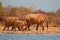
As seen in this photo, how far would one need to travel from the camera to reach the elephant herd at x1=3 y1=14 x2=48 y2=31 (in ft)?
15.6

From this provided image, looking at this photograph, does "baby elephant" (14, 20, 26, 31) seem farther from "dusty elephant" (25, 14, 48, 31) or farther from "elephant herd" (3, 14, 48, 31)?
"dusty elephant" (25, 14, 48, 31)

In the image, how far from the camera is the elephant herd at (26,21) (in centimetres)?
477

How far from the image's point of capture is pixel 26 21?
481 centimetres

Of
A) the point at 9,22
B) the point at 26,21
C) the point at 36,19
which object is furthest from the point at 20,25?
the point at 36,19

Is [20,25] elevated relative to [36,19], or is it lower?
lower

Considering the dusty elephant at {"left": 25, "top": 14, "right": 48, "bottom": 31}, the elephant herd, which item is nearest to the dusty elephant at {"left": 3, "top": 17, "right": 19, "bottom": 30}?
the elephant herd

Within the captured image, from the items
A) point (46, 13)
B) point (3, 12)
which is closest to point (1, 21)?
point (3, 12)

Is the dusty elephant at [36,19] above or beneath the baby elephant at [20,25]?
above

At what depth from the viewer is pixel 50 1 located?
15.6 ft

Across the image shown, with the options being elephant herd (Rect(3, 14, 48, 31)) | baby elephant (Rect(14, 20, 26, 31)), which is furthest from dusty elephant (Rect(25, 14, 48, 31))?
baby elephant (Rect(14, 20, 26, 31))

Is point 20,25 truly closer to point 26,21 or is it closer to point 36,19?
point 26,21

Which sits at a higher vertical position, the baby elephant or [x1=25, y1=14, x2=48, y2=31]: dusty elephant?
[x1=25, y1=14, x2=48, y2=31]: dusty elephant

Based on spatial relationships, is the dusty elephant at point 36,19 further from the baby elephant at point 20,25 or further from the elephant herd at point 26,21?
the baby elephant at point 20,25

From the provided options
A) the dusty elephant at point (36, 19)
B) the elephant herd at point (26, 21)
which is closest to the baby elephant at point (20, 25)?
the elephant herd at point (26, 21)
